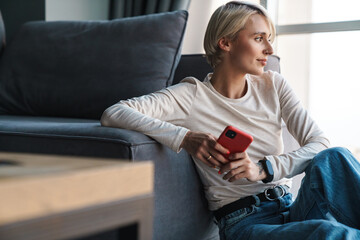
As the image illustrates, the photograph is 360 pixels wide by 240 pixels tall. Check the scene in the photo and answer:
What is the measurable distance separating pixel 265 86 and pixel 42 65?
41.7 inches

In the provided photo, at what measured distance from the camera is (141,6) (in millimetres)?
3152

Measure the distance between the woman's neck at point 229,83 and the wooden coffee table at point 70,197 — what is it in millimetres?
1018

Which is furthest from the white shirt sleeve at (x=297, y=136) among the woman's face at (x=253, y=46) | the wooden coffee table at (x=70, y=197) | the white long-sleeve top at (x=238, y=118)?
the wooden coffee table at (x=70, y=197)

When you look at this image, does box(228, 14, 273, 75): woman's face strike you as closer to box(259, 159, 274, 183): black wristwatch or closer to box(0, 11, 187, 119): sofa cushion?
box(259, 159, 274, 183): black wristwatch

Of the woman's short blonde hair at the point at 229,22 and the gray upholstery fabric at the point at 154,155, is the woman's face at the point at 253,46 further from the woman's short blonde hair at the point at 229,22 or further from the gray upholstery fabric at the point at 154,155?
the gray upholstery fabric at the point at 154,155

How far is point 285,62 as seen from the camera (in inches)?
115

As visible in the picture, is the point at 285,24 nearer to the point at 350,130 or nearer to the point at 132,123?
the point at 350,130

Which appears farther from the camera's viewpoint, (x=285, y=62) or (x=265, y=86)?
(x=285, y=62)

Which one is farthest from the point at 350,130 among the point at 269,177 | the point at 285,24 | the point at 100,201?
the point at 100,201

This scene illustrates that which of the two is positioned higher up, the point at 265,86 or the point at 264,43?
the point at 264,43

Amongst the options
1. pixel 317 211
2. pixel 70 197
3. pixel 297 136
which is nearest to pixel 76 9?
pixel 297 136

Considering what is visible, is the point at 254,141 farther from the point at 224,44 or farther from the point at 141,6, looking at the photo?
the point at 141,6

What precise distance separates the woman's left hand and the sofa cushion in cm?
69

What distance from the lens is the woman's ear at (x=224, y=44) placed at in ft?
5.07
